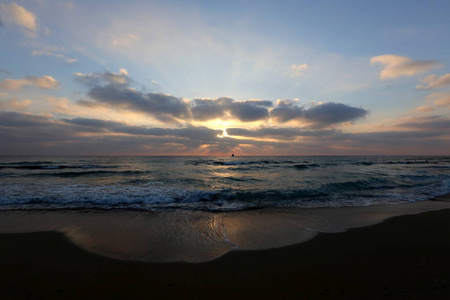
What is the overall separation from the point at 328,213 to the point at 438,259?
12.7ft

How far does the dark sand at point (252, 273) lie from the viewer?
321 centimetres

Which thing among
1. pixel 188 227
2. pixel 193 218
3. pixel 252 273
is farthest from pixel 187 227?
pixel 252 273

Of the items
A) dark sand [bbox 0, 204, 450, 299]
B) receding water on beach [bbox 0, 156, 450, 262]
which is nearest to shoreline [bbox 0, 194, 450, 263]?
receding water on beach [bbox 0, 156, 450, 262]

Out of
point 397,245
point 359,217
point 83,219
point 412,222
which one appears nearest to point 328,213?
point 359,217

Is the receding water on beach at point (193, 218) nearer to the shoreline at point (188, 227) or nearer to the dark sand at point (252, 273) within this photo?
the shoreline at point (188, 227)

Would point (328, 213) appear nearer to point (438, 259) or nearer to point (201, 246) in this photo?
point (438, 259)

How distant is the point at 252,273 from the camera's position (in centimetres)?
379

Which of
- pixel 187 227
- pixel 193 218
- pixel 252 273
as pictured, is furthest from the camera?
pixel 193 218

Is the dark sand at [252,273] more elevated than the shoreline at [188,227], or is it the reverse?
the dark sand at [252,273]

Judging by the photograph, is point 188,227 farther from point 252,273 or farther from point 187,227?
point 252,273

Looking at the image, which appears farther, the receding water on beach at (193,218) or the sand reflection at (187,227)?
the receding water on beach at (193,218)

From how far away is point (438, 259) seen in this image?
13.9 feet

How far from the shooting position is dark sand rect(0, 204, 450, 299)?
3.21 m

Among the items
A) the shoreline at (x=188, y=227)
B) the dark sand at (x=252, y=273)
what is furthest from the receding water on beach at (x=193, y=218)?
the dark sand at (x=252, y=273)
